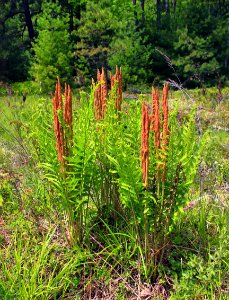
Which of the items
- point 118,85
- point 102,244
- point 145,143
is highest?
point 118,85

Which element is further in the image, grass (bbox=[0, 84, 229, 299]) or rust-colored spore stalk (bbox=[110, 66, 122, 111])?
rust-colored spore stalk (bbox=[110, 66, 122, 111])

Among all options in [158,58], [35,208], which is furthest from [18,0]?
[35,208]

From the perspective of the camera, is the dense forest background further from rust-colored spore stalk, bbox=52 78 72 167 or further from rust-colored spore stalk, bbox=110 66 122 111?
rust-colored spore stalk, bbox=52 78 72 167

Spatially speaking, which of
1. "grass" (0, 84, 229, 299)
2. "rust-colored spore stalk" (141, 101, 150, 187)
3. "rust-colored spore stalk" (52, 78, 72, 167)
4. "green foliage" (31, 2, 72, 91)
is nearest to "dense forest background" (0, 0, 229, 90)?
"green foliage" (31, 2, 72, 91)

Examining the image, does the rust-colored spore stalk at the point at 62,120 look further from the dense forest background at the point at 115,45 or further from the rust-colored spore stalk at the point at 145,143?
the dense forest background at the point at 115,45

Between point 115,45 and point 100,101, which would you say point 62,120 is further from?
point 115,45

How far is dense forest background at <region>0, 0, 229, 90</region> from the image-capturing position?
16.2 metres

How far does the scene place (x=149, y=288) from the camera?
2.52 meters

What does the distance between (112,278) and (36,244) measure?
2.35 ft

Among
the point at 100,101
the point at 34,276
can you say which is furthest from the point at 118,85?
the point at 34,276

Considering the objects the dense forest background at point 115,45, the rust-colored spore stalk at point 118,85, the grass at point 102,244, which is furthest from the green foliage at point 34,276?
the dense forest background at point 115,45

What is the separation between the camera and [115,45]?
16.3 meters

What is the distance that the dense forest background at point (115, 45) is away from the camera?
1623 cm

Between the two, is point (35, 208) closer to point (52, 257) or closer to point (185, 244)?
point (52, 257)
